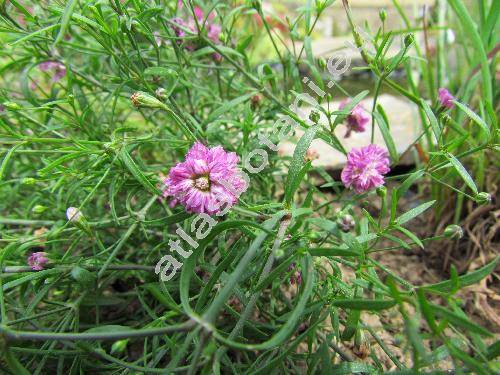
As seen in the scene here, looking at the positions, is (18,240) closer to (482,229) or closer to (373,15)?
(482,229)

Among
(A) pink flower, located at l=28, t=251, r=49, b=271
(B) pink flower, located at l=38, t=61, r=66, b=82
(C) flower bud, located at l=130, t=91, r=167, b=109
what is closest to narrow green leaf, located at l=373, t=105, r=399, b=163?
(C) flower bud, located at l=130, t=91, r=167, b=109

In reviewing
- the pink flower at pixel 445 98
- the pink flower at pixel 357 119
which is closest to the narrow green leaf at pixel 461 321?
the pink flower at pixel 445 98

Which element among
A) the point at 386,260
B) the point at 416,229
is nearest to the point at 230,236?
the point at 386,260

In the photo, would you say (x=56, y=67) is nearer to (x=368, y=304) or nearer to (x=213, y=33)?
(x=213, y=33)

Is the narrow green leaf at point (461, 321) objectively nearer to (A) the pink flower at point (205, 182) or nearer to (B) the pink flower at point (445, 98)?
(A) the pink flower at point (205, 182)

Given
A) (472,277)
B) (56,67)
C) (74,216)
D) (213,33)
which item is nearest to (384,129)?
(472,277)

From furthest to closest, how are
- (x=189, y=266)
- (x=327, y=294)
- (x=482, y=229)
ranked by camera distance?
(x=482, y=229)
(x=327, y=294)
(x=189, y=266)
